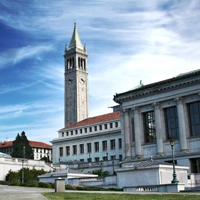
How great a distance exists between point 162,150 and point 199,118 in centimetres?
799

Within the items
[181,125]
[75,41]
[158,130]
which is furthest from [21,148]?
[75,41]

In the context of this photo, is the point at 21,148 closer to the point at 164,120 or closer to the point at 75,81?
the point at 164,120

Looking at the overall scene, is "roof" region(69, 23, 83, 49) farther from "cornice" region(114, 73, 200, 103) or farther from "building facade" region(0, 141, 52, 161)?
"cornice" region(114, 73, 200, 103)

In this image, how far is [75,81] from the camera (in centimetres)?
15075

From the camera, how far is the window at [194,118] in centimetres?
5678

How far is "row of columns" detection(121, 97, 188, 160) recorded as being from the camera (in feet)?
188

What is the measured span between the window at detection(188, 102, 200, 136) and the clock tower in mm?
90199

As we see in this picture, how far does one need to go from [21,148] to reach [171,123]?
2128 inches

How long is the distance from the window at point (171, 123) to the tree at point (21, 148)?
49406 millimetres

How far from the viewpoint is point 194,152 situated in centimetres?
5531

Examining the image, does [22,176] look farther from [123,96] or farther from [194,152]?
[194,152]

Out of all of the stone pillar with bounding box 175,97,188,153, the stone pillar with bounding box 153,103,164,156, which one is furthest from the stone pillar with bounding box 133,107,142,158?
the stone pillar with bounding box 175,97,188,153

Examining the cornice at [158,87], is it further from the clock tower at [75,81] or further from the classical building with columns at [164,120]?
the clock tower at [75,81]

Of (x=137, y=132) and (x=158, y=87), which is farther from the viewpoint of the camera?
(x=137, y=132)
